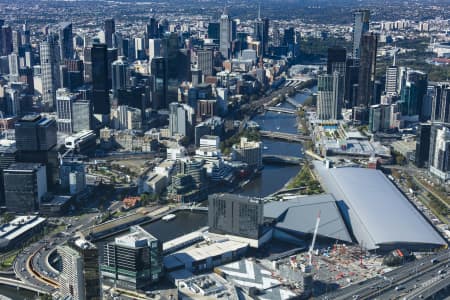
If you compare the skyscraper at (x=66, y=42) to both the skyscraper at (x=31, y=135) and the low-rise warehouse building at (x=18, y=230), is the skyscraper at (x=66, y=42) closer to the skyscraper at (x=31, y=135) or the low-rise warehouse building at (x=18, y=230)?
the skyscraper at (x=31, y=135)

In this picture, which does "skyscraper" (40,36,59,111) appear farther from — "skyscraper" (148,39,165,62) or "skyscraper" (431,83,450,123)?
"skyscraper" (431,83,450,123)

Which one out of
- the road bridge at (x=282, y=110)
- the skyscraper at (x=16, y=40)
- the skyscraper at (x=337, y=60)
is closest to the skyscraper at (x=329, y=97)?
the road bridge at (x=282, y=110)

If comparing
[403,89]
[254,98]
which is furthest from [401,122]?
[254,98]

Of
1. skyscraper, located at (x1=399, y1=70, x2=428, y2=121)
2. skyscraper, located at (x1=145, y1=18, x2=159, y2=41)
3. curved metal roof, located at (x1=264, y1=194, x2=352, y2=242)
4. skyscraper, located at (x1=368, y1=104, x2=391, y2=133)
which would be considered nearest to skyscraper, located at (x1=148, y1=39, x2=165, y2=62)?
skyscraper, located at (x1=145, y1=18, x2=159, y2=41)

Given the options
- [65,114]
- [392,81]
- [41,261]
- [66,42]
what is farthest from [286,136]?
[66,42]

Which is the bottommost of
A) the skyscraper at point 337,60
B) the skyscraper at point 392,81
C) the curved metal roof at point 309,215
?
the curved metal roof at point 309,215

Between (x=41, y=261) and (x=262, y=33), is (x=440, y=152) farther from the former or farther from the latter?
(x=262, y=33)
